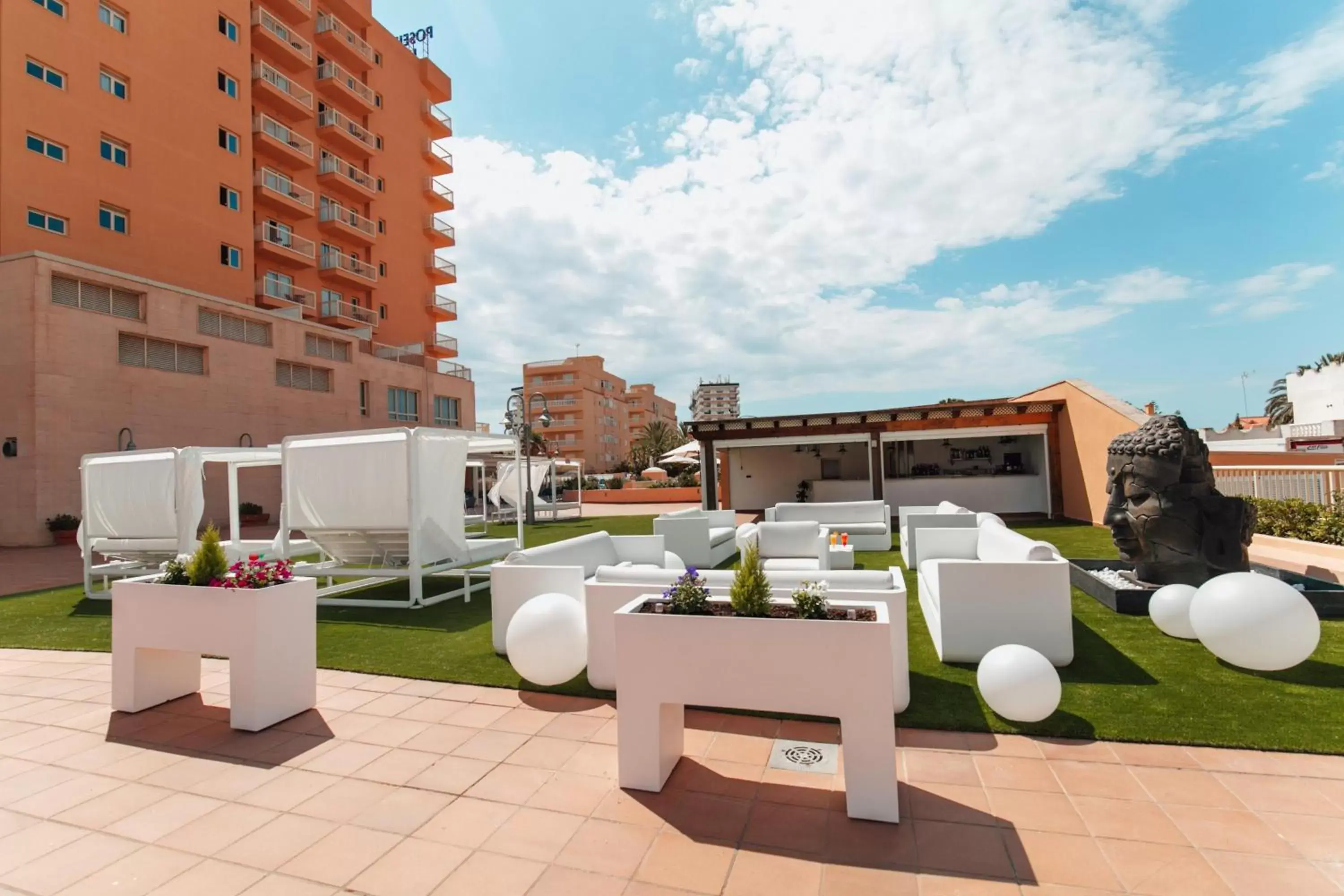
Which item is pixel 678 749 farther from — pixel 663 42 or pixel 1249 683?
pixel 663 42

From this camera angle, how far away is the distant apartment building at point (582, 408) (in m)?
60.7

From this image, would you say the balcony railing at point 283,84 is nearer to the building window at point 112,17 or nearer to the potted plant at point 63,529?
the building window at point 112,17

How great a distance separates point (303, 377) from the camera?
23.8 metres

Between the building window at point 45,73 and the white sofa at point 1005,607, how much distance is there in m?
26.7

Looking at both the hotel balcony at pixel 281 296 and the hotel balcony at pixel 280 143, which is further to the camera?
the hotel balcony at pixel 280 143

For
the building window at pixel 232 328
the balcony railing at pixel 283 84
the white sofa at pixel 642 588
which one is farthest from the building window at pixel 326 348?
the white sofa at pixel 642 588

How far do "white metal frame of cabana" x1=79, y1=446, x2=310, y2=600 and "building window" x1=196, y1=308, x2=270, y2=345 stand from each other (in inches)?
491

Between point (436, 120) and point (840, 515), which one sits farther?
point (436, 120)

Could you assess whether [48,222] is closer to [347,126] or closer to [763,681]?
[347,126]

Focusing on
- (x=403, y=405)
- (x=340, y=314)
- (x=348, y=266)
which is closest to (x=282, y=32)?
(x=348, y=266)

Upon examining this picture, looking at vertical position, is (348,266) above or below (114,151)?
below

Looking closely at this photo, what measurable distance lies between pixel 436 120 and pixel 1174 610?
40.2 meters

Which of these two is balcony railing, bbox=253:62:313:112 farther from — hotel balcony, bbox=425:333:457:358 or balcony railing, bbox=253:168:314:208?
hotel balcony, bbox=425:333:457:358

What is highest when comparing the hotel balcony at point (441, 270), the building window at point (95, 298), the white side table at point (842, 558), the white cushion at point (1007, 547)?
the hotel balcony at point (441, 270)
